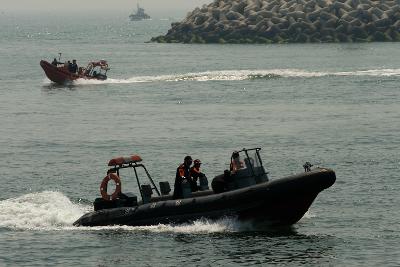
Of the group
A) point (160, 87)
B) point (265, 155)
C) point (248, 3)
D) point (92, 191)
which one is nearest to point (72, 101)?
point (160, 87)

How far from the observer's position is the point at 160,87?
84.3m

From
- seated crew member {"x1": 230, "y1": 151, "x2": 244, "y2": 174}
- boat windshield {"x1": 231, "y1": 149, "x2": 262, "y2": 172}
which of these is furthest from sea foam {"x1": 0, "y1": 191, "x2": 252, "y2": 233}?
boat windshield {"x1": 231, "y1": 149, "x2": 262, "y2": 172}

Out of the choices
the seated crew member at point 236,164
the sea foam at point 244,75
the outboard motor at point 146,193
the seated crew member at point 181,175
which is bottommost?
the sea foam at point 244,75

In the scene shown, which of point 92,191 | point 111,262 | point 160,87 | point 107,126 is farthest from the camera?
point 160,87

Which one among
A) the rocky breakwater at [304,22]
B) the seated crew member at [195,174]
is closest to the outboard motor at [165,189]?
the seated crew member at [195,174]

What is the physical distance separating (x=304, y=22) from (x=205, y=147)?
86198 millimetres

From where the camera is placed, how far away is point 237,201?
109 feet

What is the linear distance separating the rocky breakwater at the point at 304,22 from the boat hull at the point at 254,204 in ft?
334

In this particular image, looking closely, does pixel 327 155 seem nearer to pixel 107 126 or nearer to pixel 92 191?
pixel 92 191

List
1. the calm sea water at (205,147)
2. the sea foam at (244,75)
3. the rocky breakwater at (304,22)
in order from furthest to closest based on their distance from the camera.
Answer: the rocky breakwater at (304,22) < the sea foam at (244,75) < the calm sea water at (205,147)

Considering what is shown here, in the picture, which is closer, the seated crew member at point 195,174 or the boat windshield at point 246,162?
the boat windshield at point 246,162

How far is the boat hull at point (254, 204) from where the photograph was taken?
32719 mm

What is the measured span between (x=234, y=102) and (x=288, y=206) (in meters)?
38.3

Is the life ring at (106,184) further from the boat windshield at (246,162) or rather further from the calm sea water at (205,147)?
the boat windshield at (246,162)
